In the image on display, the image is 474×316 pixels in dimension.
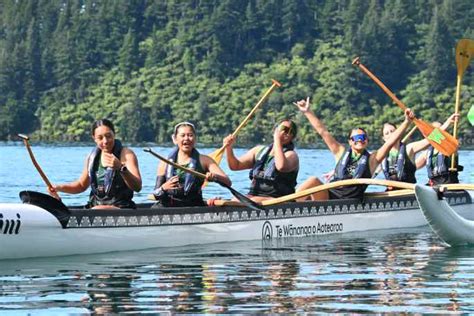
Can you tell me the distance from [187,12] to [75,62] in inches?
670

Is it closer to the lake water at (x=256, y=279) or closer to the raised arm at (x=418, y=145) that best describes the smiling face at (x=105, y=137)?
the lake water at (x=256, y=279)

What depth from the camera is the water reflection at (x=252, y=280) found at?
1357cm

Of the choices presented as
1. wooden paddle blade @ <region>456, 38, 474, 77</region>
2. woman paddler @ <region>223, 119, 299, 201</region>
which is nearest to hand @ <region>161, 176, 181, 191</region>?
woman paddler @ <region>223, 119, 299, 201</region>

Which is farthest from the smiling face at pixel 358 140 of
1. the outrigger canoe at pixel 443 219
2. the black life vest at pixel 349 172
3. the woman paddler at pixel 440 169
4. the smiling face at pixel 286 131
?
the woman paddler at pixel 440 169

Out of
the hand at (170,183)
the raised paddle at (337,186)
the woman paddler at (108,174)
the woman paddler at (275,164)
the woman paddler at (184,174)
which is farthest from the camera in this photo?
the woman paddler at (275,164)

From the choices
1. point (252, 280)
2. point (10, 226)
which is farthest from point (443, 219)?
point (10, 226)

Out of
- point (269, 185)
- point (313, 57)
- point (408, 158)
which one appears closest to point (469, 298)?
point (269, 185)

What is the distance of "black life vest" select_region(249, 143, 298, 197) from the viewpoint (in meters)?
20.5

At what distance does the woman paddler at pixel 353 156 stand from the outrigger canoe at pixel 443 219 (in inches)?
83.9

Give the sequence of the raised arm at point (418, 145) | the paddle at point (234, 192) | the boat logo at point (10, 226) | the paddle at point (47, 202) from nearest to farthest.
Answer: the boat logo at point (10, 226) < the paddle at point (47, 202) < the paddle at point (234, 192) < the raised arm at point (418, 145)

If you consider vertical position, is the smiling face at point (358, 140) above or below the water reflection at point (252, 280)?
above

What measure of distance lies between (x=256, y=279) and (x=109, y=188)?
2899 mm

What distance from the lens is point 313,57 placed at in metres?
166

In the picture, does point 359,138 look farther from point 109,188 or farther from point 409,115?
point 109,188
